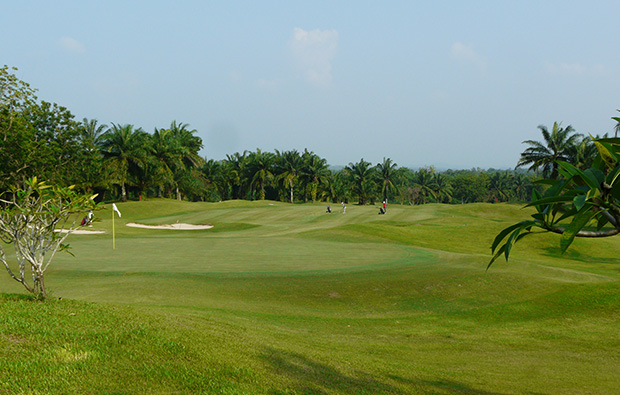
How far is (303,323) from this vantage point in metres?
13.7

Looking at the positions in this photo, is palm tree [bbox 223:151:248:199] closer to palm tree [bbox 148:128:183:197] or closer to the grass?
palm tree [bbox 148:128:183:197]

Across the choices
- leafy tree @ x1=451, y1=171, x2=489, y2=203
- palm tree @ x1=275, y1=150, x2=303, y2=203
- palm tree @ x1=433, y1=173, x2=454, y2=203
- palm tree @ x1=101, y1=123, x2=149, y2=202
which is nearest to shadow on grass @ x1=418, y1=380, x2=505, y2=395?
palm tree @ x1=101, y1=123, x2=149, y2=202

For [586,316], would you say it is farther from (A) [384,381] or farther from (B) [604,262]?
(B) [604,262]

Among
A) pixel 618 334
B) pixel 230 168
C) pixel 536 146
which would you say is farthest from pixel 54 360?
pixel 230 168

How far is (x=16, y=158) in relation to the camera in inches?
2202

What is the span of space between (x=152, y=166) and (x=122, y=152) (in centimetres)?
536

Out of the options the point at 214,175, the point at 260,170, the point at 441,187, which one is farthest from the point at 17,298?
the point at 441,187

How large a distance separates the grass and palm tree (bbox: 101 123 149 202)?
146 ft

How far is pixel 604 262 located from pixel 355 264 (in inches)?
837

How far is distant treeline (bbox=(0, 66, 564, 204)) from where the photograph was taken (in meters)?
56.8

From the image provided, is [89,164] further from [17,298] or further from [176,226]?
[17,298]

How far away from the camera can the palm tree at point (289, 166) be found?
9669cm

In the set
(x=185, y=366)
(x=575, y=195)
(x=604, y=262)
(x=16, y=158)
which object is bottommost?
(x=604, y=262)

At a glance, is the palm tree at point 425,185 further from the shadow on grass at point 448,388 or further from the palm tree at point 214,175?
the shadow on grass at point 448,388
